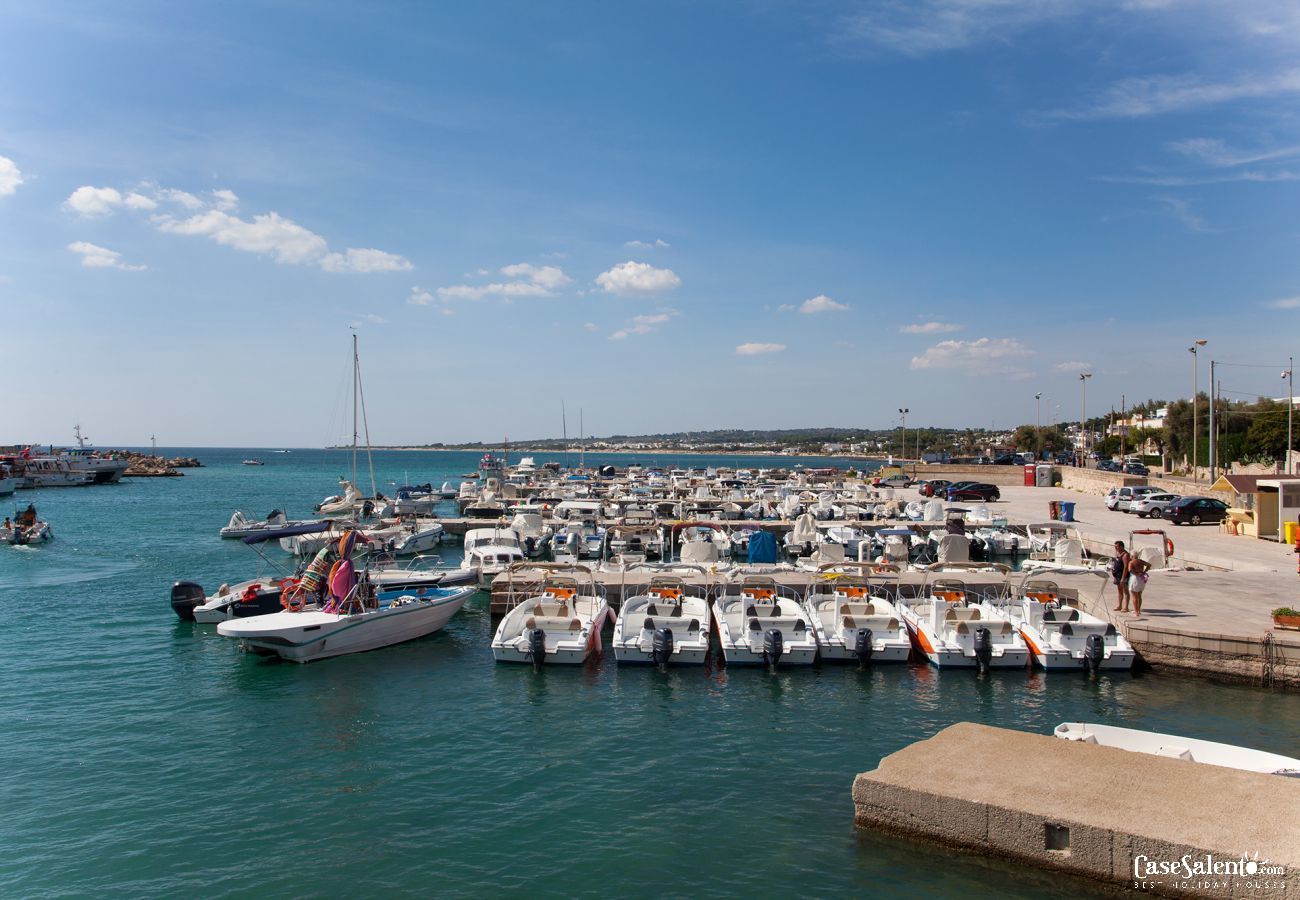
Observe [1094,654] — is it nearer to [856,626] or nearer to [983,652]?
[983,652]

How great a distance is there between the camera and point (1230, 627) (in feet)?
62.8

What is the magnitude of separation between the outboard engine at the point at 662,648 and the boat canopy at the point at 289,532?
48.6ft

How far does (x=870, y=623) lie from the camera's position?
A: 2114 centimetres

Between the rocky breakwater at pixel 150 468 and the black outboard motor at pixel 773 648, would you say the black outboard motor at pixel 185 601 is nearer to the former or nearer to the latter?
the black outboard motor at pixel 773 648

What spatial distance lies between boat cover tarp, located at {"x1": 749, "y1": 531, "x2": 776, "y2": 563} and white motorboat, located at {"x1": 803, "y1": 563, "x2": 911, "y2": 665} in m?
10.3

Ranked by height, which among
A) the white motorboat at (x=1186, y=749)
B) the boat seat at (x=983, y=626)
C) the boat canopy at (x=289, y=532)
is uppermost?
the boat canopy at (x=289, y=532)

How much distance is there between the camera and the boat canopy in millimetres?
28680

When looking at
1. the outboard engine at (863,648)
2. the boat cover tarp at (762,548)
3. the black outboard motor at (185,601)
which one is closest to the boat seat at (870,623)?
the outboard engine at (863,648)

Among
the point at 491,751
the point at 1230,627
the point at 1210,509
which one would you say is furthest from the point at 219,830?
the point at 1210,509

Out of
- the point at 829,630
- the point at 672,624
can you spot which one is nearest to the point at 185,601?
the point at 672,624

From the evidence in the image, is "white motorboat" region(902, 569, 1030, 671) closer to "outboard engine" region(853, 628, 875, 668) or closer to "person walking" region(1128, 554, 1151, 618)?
"outboard engine" region(853, 628, 875, 668)

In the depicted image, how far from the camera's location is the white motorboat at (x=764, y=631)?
20.1m

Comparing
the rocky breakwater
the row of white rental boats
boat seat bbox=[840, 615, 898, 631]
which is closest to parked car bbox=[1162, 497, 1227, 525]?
the row of white rental boats

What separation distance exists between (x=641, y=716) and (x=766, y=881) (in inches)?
270
